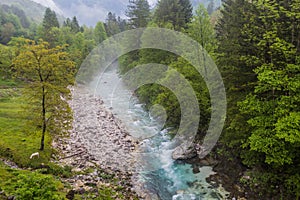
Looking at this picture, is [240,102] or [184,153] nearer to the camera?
[240,102]

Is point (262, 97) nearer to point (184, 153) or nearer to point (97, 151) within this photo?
point (184, 153)

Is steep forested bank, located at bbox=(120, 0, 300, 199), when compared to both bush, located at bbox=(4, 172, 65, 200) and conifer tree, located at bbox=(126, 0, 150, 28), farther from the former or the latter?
conifer tree, located at bbox=(126, 0, 150, 28)

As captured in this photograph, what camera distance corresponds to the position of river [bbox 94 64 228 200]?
18.6 m

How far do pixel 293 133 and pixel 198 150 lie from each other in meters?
11.7

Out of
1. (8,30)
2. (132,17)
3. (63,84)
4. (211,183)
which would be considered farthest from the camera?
(8,30)

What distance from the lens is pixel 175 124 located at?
2686cm

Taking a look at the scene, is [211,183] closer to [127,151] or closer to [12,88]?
[127,151]

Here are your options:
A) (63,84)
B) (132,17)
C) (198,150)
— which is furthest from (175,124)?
(132,17)

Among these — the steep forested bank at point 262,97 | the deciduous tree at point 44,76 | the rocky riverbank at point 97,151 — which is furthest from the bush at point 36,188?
the steep forested bank at point 262,97

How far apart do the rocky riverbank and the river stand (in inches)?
42.9

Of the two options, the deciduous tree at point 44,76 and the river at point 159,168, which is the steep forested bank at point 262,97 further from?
the deciduous tree at point 44,76

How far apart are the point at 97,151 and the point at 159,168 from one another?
6796mm

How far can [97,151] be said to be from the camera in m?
25.7

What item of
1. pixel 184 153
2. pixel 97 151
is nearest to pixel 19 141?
pixel 97 151
